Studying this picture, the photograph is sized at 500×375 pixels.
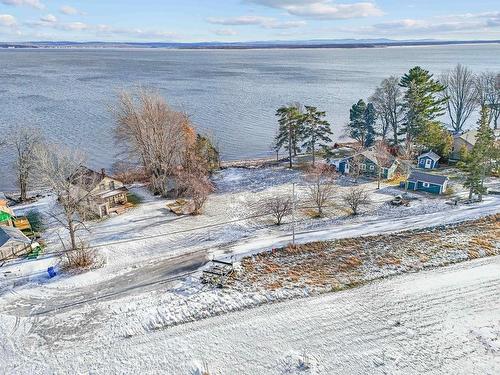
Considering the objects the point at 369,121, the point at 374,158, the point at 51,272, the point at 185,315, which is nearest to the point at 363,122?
the point at 369,121

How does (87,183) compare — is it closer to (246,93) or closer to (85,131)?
(85,131)

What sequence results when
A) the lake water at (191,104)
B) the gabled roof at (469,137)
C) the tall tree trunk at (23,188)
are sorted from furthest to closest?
the lake water at (191,104) → the gabled roof at (469,137) → the tall tree trunk at (23,188)

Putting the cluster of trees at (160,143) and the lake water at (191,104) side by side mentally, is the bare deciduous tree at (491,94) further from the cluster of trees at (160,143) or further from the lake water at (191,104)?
the cluster of trees at (160,143)

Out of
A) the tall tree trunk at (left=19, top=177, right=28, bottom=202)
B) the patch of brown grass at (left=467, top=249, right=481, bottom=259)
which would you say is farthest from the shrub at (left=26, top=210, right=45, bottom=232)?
the patch of brown grass at (left=467, top=249, right=481, bottom=259)

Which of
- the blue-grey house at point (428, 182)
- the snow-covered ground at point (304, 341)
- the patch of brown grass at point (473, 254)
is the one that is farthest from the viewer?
the blue-grey house at point (428, 182)

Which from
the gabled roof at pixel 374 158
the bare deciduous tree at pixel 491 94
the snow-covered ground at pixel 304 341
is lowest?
the snow-covered ground at pixel 304 341

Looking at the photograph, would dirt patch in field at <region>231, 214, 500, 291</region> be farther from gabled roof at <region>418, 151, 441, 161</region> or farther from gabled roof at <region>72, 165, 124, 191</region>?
gabled roof at <region>418, 151, 441, 161</region>

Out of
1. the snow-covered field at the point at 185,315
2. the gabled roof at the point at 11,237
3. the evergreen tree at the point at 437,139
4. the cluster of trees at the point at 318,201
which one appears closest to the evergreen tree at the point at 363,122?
the evergreen tree at the point at 437,139
